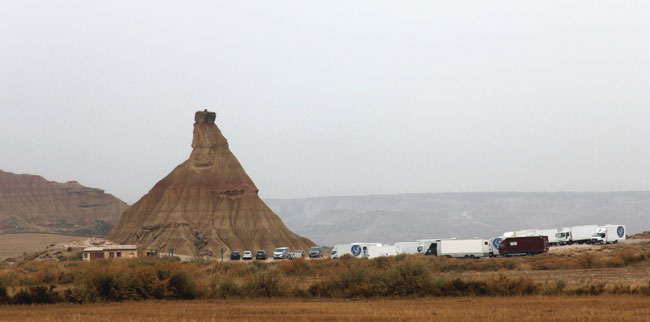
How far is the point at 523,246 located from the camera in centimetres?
6438

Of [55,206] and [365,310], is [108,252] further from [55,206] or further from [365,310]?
[55,206]

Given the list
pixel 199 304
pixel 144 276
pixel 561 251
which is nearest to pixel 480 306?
pixel 199 304

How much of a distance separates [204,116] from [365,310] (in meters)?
104

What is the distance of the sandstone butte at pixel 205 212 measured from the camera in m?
106

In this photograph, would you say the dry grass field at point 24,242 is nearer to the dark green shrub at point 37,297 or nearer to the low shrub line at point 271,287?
the dark green shrub at point 37,297

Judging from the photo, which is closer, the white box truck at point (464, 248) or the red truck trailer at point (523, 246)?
the red truck trailer at point (523, 246)

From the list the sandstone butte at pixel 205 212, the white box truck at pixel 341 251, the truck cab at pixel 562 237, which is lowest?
the white box truck at pixel 341 251

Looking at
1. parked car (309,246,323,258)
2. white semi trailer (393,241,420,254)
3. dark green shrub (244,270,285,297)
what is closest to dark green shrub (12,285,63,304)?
dark green shrub (244,270,285,297)

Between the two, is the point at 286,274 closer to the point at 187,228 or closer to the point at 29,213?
the point at 187,228

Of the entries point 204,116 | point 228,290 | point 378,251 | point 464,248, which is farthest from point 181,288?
point 204,116

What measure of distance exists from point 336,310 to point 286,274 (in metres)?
25.5

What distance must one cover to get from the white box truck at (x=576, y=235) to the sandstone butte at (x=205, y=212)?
4265 centimetres

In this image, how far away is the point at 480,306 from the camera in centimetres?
2384

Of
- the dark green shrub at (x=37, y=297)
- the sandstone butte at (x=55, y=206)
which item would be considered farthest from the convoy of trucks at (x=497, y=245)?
the sandstone butte at (x=55, y=206)
